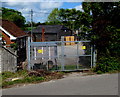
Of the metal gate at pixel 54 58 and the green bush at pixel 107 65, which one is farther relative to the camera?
the metal gate at pixel 54 58

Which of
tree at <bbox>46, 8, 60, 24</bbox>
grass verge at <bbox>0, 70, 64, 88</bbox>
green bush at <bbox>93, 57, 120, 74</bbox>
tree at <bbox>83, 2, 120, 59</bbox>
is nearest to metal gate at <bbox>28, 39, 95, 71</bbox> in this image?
green bush at <bbox>93, 57, 120, 74</bbox>

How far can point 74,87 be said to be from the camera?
7367mm

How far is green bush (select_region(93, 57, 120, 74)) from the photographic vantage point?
396 inches

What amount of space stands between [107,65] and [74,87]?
3.50 meters

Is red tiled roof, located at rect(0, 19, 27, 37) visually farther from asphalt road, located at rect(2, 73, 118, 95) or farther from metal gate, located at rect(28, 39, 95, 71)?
asphalt road, located at rect(2, 73, 118, 95)

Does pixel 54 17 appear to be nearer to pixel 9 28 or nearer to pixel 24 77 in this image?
pixel 9 28

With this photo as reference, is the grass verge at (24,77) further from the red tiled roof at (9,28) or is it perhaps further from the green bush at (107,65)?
the red tiled roof at (9,28)

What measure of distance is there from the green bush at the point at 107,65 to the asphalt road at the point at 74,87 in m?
1.33

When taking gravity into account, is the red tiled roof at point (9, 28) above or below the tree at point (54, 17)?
below

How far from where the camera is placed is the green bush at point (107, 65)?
1005cm

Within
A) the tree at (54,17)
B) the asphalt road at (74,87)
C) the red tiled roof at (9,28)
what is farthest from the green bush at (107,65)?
the tree at (54,17)

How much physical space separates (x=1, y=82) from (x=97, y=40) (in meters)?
5.33

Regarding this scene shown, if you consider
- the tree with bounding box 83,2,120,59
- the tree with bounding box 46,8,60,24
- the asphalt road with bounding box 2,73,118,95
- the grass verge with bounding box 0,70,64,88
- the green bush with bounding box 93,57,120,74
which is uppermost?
the tree with bounding box 46,8,60,24

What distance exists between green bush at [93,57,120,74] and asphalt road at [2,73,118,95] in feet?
4.36
